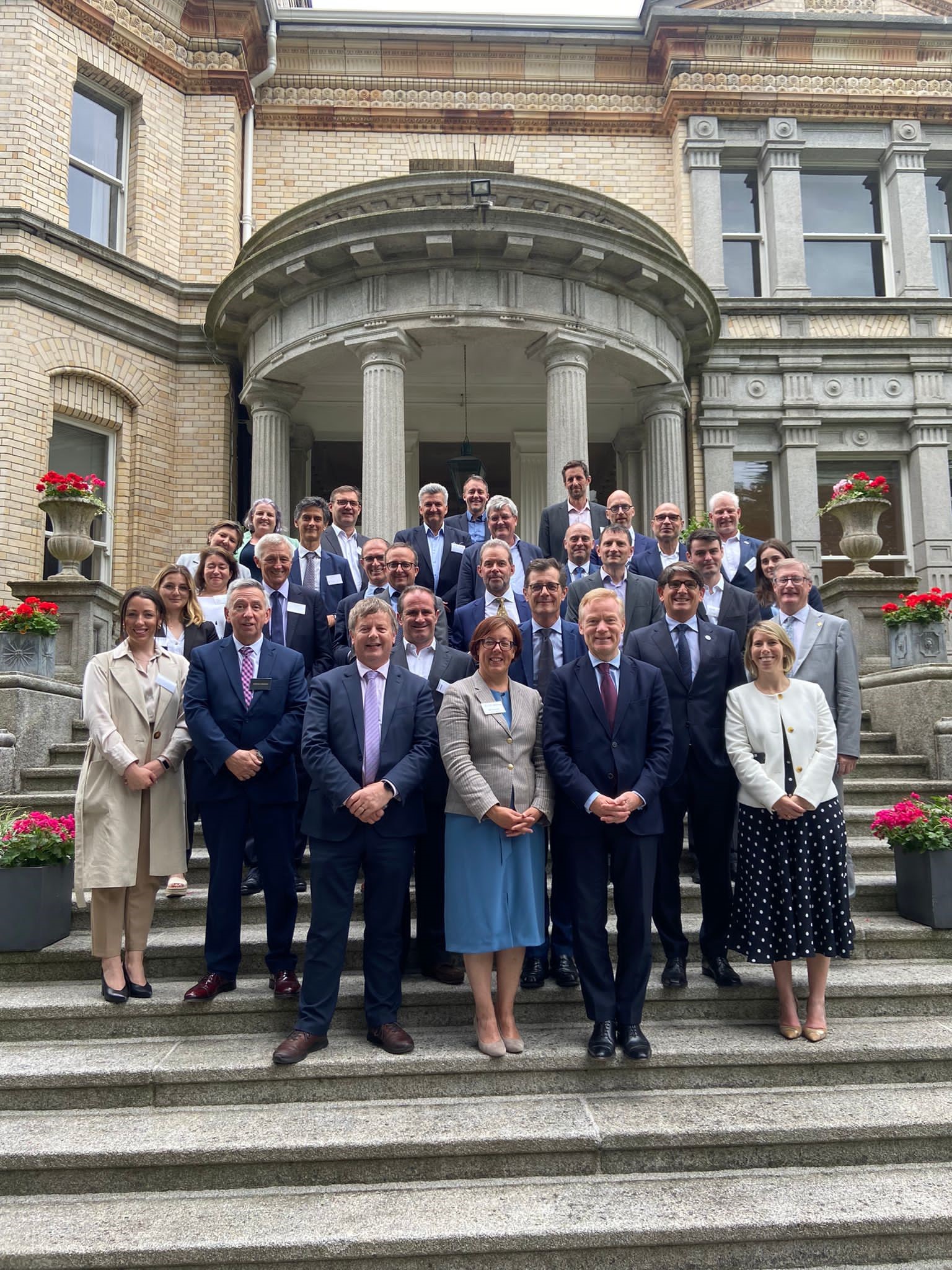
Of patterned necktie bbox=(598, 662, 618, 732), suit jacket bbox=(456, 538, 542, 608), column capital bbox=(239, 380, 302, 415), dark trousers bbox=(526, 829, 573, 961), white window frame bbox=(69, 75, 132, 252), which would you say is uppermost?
white window frame bbox=(69, 75, 132, 252)

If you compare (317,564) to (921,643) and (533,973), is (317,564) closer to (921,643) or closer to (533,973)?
(533,973)

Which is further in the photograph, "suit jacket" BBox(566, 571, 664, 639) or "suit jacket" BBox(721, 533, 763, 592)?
"suit jacket" BBox(721, 533, 763, 592)

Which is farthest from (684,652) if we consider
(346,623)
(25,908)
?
(25,908)

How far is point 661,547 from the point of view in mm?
6887

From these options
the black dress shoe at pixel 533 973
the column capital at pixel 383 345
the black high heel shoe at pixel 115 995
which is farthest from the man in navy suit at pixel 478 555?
the column capital at pixel 383 345

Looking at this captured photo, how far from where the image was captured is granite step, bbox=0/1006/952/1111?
4.15 meters

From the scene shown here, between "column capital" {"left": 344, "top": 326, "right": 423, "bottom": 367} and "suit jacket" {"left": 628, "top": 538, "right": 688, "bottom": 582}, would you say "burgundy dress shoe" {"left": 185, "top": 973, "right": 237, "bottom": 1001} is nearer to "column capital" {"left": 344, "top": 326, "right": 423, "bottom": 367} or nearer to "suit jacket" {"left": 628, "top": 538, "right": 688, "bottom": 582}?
"suit jacket" {"left": 628, "top": 538, "right": 688, "bottom": 582}

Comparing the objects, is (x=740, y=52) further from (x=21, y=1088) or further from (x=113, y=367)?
(x=21, y=1088)

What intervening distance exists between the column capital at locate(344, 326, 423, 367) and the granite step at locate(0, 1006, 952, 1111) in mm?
8124

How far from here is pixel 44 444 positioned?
11805 mm

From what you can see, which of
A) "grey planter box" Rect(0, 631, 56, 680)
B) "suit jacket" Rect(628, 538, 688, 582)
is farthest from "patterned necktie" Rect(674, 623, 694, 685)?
"grey planter box" Rect(0, 631, 56, 680)

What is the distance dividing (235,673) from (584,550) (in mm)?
2394

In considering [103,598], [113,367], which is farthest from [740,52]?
[103,598]

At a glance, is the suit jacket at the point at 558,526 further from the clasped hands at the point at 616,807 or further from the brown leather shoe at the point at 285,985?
the brown leather shoe at the point at 285,985
